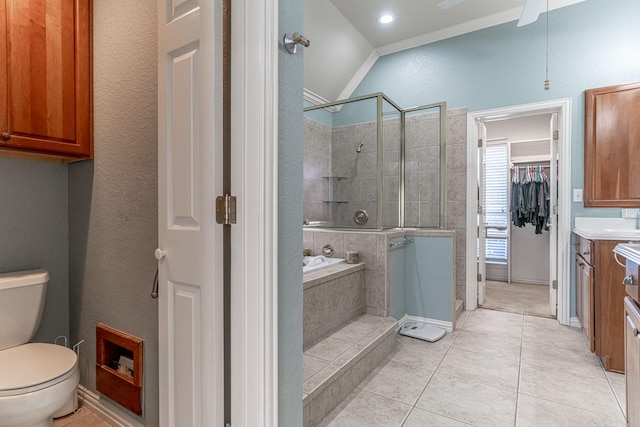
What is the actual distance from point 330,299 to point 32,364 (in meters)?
1.61

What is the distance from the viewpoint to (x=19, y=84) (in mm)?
1436

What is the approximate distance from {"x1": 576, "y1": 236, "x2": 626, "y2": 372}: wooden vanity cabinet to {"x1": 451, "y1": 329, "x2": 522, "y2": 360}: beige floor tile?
0.52 metres

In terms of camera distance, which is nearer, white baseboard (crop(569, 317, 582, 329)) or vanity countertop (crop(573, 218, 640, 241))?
vanity countertop (crop(573, 218, 640, 241))

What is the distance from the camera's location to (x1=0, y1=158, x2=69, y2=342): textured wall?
1.67 meters

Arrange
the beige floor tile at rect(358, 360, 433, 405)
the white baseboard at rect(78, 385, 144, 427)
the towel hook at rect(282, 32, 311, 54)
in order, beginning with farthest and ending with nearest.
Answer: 1. the beige floor tile at rect(358, 360, 433, 405)
2. the white baseboard at rect(78, 385, 144, 427)
3. the towel hook at rect(282, 32, 311, 54)

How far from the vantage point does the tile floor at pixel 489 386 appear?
67.0 inches

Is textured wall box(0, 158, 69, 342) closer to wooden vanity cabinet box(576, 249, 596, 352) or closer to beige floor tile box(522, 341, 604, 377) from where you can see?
beige floor tile box(522, 341, 604, 377)

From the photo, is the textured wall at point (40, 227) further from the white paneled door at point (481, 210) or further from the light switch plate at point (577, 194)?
the light switch plate at point (577, 194)

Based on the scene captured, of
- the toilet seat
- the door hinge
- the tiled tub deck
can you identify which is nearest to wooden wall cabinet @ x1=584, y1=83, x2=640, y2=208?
the tiled tub deck

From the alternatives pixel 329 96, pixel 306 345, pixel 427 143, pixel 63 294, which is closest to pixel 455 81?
pixel 427 143

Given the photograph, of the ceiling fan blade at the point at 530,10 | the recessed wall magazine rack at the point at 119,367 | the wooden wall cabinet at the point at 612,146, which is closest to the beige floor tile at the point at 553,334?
the wooden wall cabinet at the point at 612,146

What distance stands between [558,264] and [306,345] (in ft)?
8.57

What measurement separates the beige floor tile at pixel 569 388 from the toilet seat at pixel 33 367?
7.88 ft

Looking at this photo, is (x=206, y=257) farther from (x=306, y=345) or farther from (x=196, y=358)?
(x=306, y=345)
